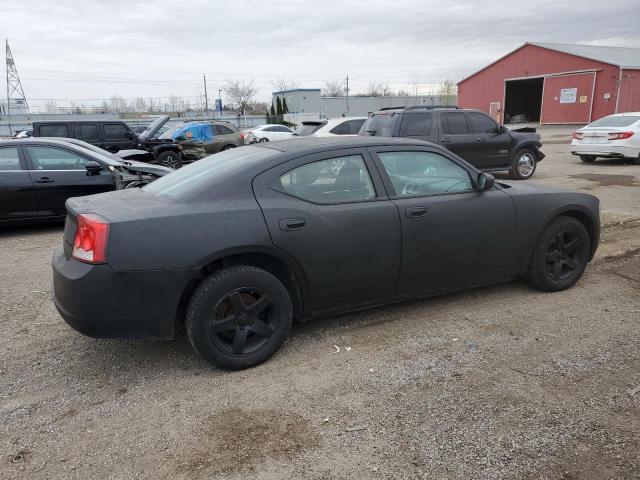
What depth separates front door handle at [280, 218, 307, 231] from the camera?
344cm

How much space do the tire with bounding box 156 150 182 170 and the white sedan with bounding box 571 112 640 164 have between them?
12444mm

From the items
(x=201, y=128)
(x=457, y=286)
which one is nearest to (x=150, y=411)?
(x=457, y=286)

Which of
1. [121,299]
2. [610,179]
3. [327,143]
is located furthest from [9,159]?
[610,179]

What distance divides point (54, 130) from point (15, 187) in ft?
27.7

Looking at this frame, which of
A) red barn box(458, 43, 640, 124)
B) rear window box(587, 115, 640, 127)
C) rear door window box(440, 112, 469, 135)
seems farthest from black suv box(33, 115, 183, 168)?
red barn box(458, 43, 640, 124)

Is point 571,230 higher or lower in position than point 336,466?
higher

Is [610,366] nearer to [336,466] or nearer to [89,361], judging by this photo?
[336,466]

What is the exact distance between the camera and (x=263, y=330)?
11.4 feet

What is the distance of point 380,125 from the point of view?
10875 mm

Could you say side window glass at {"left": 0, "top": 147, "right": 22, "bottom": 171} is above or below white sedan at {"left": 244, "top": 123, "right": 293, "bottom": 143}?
above

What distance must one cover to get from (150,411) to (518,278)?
353 cm

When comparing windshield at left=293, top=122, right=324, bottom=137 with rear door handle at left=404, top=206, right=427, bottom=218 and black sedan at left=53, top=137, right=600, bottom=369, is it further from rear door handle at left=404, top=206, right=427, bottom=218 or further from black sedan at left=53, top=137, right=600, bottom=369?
rear door handle at left=404, top=206, right=427, bottom=218

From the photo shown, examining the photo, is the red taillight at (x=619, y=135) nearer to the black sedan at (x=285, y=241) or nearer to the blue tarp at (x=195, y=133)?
the black sedan at (x=285, y=241)

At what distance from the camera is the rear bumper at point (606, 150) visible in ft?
45.9
